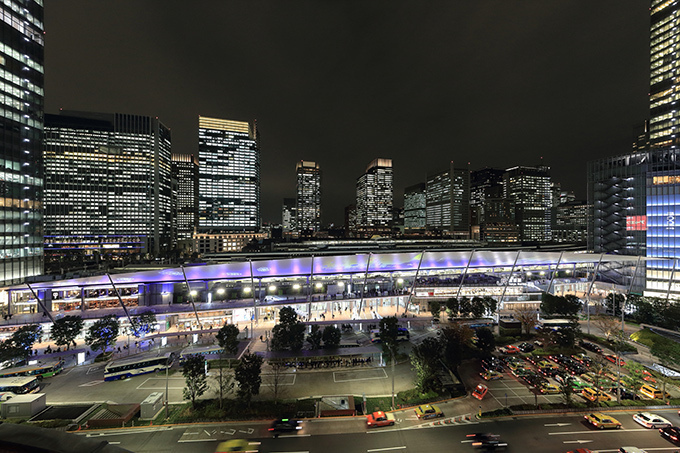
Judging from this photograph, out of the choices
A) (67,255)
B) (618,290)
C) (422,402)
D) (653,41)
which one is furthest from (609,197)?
(67,255)

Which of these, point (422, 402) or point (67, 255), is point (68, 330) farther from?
point (67, 255)

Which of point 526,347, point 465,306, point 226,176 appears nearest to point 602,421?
point 526,347

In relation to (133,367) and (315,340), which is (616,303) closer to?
(315,340)

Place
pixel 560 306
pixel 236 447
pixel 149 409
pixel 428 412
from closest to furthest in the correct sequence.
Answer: pixel 236 447 < pixel 428 412 < pixel 149 409 < pixel 560 306

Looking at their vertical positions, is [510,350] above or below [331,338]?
below

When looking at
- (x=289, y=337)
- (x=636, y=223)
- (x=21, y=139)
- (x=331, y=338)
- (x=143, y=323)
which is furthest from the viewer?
(x=636, y=223)

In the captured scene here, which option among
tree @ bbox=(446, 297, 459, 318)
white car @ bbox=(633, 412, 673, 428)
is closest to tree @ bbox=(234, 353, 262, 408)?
white car @ bbox=(633, 412, 673, 428)
